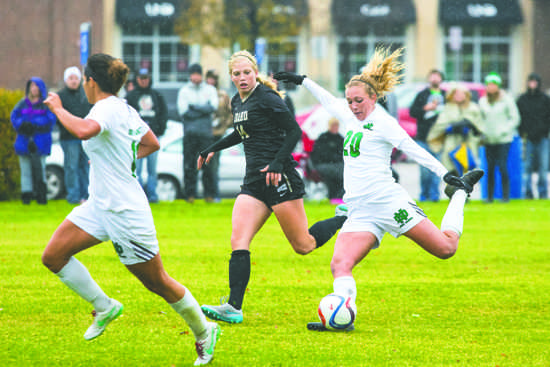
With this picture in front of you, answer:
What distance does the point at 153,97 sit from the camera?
1662 cm

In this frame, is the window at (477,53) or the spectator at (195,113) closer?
the spectator at (195,113)

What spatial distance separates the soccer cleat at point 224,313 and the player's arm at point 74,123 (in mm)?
1969

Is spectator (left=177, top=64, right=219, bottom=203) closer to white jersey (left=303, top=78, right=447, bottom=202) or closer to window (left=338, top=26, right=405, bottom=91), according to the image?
white jersey (left=303, top=78, right=447, bottom=202)

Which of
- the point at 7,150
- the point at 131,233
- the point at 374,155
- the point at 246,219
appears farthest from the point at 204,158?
the point at 7,150

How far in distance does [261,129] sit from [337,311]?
1.66 meters

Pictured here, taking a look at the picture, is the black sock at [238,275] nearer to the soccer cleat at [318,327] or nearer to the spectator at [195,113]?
the soccer cleat at [318,327]

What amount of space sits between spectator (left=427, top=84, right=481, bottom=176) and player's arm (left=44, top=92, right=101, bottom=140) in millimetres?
12452

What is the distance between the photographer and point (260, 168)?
720cm

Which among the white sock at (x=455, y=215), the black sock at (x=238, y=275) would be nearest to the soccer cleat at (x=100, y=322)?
the black sock at (x=238, y=275)

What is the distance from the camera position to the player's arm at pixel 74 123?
5117mm

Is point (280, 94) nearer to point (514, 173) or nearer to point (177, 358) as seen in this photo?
point (177, 358)

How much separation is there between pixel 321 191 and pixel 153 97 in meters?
3.90

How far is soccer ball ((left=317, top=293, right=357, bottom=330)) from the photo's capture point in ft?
21.3

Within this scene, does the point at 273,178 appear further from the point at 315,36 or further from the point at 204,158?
the point at 315,36
